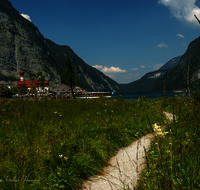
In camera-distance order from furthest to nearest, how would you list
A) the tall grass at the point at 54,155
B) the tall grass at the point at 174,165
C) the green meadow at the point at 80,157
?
the tall grass at the point at 54,155 < the green meadow at the point at 80,157 < the tall grass at the point at 174,165

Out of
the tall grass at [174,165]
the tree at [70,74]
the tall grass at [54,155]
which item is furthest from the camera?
the tree at [70,74]

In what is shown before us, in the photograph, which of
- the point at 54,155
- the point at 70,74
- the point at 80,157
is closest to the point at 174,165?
the point at 80,157

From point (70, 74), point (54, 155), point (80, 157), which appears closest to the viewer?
point (54, 155)

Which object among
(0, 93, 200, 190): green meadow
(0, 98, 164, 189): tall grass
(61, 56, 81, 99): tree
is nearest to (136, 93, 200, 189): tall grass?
(0, 93, 200, 190): green meadow

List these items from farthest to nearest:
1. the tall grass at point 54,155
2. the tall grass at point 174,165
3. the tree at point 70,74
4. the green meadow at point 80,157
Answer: the tree at point 70,74
the tall grass at point 54,155
the green meadow at point 80,157
the tall grass at point 174,165

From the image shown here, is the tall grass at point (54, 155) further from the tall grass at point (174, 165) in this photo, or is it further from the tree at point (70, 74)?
the tree at point (70, 74)

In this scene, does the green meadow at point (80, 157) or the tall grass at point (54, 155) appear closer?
the green meadow at point (80, 157)

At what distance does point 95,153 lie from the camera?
287 cm

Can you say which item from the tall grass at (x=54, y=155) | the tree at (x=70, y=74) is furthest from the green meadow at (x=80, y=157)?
the tree at (x=70, y=74)

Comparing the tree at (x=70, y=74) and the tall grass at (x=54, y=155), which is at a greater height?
the tree at (x=70, y=74)

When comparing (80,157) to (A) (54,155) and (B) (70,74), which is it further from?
(B) (70,74)

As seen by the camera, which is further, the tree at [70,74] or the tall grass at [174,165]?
the tree at [70,74]

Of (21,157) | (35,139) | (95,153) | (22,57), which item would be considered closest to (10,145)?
(35,139)

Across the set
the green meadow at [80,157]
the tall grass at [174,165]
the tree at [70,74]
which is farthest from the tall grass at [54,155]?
the tree at [70,74]
